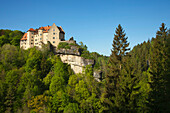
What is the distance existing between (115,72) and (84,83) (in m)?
26.7

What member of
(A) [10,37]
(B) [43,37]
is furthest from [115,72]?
(A) [10,37]

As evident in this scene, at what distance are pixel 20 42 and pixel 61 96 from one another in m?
33.8

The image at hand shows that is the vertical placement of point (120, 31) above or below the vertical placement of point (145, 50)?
below

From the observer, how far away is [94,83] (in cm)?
5391

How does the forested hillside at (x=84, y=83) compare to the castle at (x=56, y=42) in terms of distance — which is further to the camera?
the castle at (x=56, y=42)

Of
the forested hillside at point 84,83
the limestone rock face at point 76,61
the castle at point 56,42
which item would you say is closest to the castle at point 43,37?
the castle at point 56,42

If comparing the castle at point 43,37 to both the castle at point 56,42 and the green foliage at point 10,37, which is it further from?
the green foliage at point 10,37

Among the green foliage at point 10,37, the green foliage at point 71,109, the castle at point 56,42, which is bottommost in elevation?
the green foliage at point 71,109

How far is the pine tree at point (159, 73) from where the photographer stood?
92.8 feet

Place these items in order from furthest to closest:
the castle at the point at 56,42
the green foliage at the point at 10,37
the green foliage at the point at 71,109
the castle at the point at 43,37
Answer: the green foliage at the point at 10,37 → the castle at the point at 43,37 → the castle at the point at 56,42 → the green foliage at the point at 71,109

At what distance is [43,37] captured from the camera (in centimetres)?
6519

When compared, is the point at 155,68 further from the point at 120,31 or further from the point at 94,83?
the point at 94,83

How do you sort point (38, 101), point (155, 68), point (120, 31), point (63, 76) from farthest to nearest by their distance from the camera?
point (63, 76), point (38, 101), point (155, 68), point (120, 31)

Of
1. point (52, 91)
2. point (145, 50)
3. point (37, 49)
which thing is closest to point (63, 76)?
point (52, 91)
